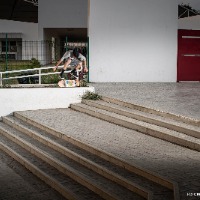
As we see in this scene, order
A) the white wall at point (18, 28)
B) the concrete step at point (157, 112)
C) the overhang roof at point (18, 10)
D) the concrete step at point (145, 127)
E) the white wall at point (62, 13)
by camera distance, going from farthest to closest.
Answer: the white wall at point (18, 28) < the overhang roof at point (18, 10) < the white wall at point (62, 13) < the concrete step at point (157, 112) < the concrete step at point (145, 127)

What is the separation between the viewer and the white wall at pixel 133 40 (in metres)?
16.9

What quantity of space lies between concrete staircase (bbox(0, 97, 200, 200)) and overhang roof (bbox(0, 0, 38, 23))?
1994 centimetres

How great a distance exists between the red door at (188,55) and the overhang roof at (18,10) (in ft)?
50.9

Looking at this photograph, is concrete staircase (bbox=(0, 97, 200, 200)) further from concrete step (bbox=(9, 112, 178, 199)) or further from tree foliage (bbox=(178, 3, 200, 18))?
tree foliage (bbox=(178, 3, 200, 18))

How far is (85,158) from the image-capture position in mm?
7758

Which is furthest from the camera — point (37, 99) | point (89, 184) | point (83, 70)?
point (83, 70)

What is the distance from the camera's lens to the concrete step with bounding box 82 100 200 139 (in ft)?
27.8

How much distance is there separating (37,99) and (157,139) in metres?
5.22

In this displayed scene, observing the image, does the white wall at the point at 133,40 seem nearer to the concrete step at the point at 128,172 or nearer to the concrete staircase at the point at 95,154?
the concrete staircase at the point at 95,154

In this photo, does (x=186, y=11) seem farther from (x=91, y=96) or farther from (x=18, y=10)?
(x=18, y=10)

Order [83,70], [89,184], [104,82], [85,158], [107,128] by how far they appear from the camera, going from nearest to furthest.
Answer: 1. [89,184]
2. [85,158]
3. [107,128]
4. [83,70]
5. [104,82]

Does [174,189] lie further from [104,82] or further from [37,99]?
[104,82]

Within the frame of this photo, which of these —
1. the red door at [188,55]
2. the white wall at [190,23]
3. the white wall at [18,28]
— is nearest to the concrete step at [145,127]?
the red door at [188,55]

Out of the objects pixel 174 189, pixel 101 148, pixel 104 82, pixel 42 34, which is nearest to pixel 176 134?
pixel 101 148
